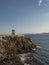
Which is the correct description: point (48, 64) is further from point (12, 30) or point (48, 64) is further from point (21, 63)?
point (12, 30)

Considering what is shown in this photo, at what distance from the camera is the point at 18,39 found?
170 feet

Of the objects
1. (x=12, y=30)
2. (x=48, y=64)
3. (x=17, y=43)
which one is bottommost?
(x=48, y=64)

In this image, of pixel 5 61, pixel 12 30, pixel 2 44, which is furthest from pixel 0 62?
pixel 12 30

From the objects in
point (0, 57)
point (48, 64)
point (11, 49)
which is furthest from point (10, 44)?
point (48, 64)

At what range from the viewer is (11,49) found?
43.3 m

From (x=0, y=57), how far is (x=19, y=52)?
12256 mm

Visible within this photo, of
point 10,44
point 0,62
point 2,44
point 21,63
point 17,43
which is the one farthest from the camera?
point 17,43

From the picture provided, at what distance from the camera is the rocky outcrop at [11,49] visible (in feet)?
107

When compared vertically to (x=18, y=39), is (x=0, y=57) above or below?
below

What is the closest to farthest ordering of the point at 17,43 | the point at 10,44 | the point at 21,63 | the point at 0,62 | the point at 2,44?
the point at 0,62, the point at 21,63, the point at 2,44, the point at 10,44, the point at 17,43

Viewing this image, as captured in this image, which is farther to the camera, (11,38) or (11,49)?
(11,38)

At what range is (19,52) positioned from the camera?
4472 cm

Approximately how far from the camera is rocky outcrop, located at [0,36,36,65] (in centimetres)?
3275

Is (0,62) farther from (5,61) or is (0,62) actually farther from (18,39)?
(18,39)
